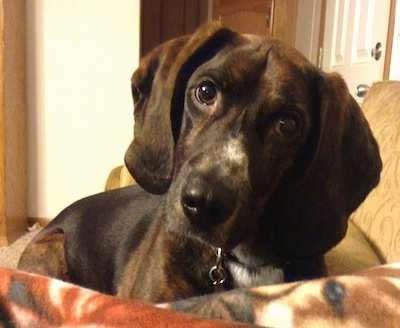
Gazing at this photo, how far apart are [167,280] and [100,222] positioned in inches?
21.7

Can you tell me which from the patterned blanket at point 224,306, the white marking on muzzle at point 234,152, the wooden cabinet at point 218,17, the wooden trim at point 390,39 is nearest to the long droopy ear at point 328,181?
the white marking on muzzle at point 234,152

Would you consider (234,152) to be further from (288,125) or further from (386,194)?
(386,194)

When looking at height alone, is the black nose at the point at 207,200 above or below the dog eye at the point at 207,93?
below

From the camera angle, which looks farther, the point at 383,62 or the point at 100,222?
the point at 383,62

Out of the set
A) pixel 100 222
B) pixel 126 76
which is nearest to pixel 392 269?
pixel 100 222

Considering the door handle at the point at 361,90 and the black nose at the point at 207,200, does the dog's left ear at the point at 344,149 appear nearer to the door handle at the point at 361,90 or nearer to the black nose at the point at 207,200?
the black nose at the point at 207,200

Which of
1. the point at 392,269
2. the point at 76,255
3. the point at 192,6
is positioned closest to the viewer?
the point at 392,269

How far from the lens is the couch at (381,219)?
1410 millimetres

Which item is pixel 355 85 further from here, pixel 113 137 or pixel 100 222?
pixel 100 222

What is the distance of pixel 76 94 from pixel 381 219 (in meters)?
1.84

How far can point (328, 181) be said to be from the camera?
1095 millimetres

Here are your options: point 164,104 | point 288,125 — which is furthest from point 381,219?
point 164,104

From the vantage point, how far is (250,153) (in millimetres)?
991

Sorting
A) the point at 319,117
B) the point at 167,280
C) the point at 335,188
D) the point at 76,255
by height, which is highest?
the point at 319,117
